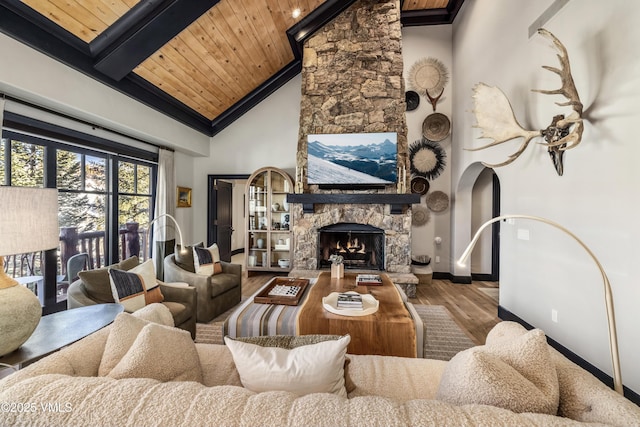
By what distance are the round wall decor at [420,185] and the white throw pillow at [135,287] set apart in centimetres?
413

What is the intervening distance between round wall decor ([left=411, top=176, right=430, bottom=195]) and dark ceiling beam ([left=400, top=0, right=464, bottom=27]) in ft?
9.06

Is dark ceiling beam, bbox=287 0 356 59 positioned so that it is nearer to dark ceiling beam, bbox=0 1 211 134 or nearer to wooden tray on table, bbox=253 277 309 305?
dark ceiling beam, bbox=0 1 211 134

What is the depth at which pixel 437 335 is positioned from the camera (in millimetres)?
2730

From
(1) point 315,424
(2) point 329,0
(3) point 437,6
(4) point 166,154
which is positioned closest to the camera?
(1) point 315,424

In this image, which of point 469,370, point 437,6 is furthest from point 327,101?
point 469,370

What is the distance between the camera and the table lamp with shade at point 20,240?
1177mm

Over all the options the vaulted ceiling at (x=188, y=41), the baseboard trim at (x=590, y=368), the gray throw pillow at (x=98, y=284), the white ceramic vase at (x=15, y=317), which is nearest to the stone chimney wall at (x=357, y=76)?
the vaulted ceiling at (x=188, y=41)

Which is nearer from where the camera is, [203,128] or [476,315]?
[476,315]

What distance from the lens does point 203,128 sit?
4.96 meters

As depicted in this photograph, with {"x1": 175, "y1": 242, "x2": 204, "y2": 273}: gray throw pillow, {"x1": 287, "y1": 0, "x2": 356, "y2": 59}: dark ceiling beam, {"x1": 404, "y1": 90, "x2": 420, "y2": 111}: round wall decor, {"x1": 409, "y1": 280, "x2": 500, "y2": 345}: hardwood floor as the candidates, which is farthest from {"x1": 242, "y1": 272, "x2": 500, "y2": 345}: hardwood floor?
{"x1": 287, "y1": 0, "x2": 356, "y2": 59}: dark ceiling beam

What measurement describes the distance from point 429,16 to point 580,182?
421cm

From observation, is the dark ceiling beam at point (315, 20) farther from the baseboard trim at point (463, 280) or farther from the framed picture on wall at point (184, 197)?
the baseboard trim at point (463, 280)

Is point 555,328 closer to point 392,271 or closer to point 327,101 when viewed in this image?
point 392,271

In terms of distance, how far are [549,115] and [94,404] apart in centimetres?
340
